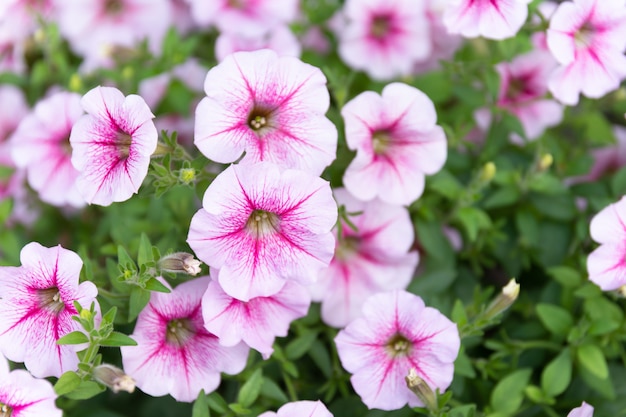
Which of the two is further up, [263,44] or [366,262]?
[263,44]

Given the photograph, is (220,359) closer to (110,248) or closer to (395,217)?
(110,248)

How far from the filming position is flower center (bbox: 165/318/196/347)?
1.29 metres

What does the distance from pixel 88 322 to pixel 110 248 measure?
1.12ft

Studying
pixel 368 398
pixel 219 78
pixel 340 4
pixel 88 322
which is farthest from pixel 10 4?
Result: pixel 368 398

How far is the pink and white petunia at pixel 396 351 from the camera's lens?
1.26 metres

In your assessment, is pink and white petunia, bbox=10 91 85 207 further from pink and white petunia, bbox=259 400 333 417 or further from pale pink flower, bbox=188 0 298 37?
pink and white petunia, bbox=259 400 333 417

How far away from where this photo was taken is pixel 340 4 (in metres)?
1.94

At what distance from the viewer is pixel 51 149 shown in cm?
165

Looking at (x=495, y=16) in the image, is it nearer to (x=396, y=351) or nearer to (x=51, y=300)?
(x=396, y=351)

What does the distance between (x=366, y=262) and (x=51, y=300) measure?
2.15 feet

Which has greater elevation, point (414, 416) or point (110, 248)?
point (110, 248)

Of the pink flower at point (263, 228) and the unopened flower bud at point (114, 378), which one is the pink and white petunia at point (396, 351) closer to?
the pink flower at point (263, 228)

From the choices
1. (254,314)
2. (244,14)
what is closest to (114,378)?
(254,314)

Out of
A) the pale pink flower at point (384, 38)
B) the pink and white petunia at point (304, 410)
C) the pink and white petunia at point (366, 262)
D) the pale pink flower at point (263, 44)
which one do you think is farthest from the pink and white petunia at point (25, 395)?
the pale pink flower at point (384, 38)
